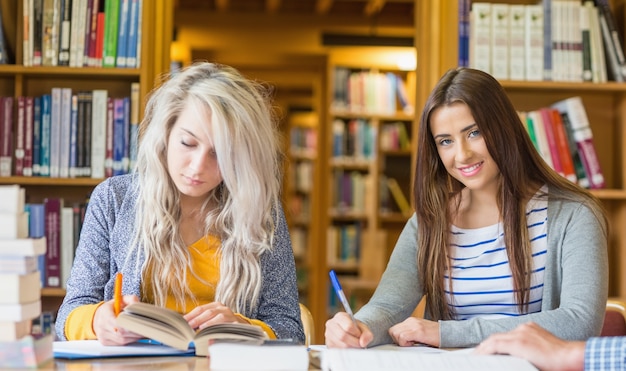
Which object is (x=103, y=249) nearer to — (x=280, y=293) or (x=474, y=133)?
(x=280, y=293)

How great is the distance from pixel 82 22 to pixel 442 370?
218 cm

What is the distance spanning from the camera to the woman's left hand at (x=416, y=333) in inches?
72.1

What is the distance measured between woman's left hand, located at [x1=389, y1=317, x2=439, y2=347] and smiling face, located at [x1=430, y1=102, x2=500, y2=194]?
443mm

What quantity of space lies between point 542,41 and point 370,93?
313 cm

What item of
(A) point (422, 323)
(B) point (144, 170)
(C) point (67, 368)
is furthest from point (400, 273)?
(C) point (67, 368)

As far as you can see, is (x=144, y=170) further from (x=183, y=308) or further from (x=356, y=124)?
(x=356, y=124)

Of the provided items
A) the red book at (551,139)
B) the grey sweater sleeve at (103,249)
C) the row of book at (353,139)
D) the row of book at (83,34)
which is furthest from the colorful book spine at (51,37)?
the row of book at (353,139)

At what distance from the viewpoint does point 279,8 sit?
267 inches

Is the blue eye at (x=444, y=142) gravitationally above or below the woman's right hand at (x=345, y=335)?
above

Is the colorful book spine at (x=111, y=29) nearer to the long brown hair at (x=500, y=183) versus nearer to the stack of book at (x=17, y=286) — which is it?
the long brown hair at (x=500, y=183)

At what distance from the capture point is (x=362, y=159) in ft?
22.5

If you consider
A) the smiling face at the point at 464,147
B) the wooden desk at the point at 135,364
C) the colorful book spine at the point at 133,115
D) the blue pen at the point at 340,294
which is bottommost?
the wooden desk at the point at 135,364

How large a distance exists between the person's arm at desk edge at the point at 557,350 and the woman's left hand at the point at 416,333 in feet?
0.61

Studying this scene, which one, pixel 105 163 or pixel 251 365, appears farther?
pixel 105 163
